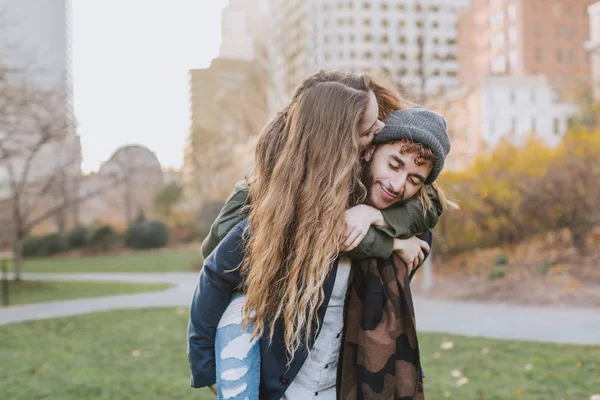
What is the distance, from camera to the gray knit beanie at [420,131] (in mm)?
2080

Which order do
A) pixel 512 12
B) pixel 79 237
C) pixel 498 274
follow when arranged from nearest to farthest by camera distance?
pixel 498 274
pixel 79 237
pixel 512 12

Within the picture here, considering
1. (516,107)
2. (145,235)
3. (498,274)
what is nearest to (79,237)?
(145,235)

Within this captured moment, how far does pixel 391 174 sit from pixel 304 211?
1.19 feet

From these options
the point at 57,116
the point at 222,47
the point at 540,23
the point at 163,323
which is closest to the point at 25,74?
the point at 57,116

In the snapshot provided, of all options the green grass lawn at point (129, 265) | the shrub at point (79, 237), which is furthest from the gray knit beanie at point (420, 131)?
the shrub at point (79, 237)

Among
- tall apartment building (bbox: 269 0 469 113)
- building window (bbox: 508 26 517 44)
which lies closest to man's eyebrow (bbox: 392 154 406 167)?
tall apartment building (bbox: 269 0 469 113)

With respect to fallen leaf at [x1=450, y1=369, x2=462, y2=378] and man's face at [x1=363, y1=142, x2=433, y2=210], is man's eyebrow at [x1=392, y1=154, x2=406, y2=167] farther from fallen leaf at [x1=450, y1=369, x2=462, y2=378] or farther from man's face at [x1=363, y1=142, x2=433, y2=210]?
fallen leaf at [x1=450, y1=369, x2=462, y2=378]

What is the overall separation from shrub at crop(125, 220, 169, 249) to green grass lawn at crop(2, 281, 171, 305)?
1399cm

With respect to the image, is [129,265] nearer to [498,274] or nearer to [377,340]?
[498,274]

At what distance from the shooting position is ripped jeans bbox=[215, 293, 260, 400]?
201cm

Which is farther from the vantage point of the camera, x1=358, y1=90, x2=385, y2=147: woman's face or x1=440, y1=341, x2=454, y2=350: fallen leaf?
x1=440, y1=341, x2=454, y2=350: fallen leaf

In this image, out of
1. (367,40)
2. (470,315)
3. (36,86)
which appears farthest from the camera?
(367,40)

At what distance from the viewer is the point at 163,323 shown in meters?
9.66

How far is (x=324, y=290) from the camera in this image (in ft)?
6.58
